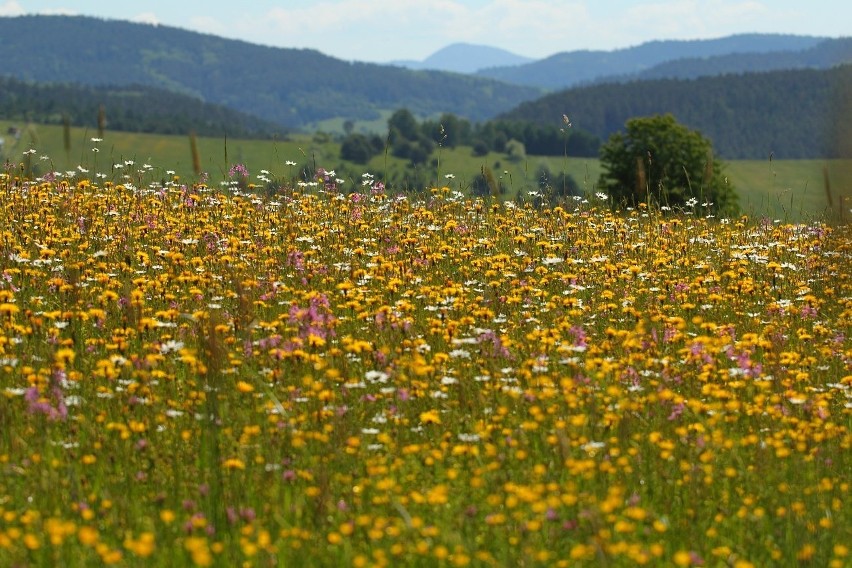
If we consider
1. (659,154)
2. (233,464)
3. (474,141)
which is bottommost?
(233,464)

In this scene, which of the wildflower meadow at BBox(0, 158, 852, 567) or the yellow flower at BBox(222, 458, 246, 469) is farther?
the yellow flower at BBox(222, 458, 246, 469)

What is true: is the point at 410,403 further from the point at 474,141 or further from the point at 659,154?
the point at 474,141

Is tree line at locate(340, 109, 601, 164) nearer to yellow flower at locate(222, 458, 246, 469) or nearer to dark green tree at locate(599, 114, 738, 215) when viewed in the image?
dark green tree at locate(599, 114, 738, 215)

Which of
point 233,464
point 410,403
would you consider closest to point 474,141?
point 410,403

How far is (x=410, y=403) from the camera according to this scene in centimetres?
649

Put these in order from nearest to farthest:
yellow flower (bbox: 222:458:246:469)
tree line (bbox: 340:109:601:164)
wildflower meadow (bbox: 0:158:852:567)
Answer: wildflower meadow (bbox: 0:158:852:567), yellow flower (bbox: 222:458:246:469), tree line (bbox: 340:109:601:164)

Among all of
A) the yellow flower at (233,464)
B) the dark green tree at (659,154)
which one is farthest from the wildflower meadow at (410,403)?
the dark green tree at (659,154)

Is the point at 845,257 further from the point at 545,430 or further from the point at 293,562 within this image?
the point at 293,562

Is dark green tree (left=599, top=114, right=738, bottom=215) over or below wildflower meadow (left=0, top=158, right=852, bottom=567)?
over

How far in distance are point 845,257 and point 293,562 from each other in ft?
29.3

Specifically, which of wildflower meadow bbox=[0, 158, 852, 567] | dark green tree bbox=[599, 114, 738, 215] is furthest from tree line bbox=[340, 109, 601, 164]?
wildflower meadow bbox=[0, 158, 852, 567]

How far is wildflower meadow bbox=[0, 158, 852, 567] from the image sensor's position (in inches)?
191

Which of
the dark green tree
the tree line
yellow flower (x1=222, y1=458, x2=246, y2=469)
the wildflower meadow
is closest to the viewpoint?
the wildflower meadow

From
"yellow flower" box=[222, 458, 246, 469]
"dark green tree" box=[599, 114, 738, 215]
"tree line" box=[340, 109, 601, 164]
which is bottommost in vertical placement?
"yellow flower" box=[222, 458, 246, 469]
